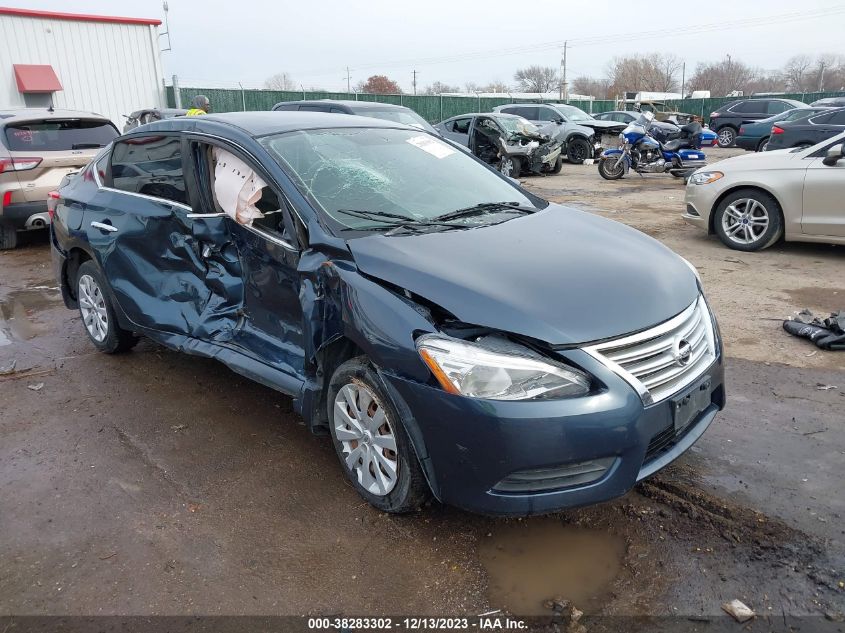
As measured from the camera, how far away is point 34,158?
8.07 m

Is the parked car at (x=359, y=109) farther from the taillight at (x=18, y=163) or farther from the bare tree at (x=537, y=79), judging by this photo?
the bare tree at (x=537, y=79)

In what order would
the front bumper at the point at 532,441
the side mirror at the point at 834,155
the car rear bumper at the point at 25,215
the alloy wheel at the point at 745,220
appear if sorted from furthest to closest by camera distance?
the car rear bumper at the point at 25,215, the alloy wheel at the point at 745,220, the side mirror at the point at 834,155, the front bumper at the point at 532,441

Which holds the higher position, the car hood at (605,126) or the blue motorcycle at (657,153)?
the car hood at (605,126)

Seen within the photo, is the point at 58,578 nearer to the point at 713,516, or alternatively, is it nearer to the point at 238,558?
the point at 238,558

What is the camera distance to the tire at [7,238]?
343 inches

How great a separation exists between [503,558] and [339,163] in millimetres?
2142

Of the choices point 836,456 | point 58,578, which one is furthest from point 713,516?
point 58,578

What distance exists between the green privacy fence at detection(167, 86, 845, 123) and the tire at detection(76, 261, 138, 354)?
20804mm

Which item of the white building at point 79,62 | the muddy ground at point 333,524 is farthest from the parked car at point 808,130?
the white building at point 79,62

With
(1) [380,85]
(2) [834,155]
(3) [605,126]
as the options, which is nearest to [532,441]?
(2) [834,155]

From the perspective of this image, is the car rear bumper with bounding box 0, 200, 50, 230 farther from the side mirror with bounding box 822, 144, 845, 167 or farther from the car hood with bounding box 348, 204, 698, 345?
the side mirror with bounding box 822, 144, 845, 167

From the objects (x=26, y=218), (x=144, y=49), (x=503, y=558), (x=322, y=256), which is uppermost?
(x=144, y=49)

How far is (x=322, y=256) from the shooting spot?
3029 mm

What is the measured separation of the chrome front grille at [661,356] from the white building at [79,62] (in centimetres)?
2242
